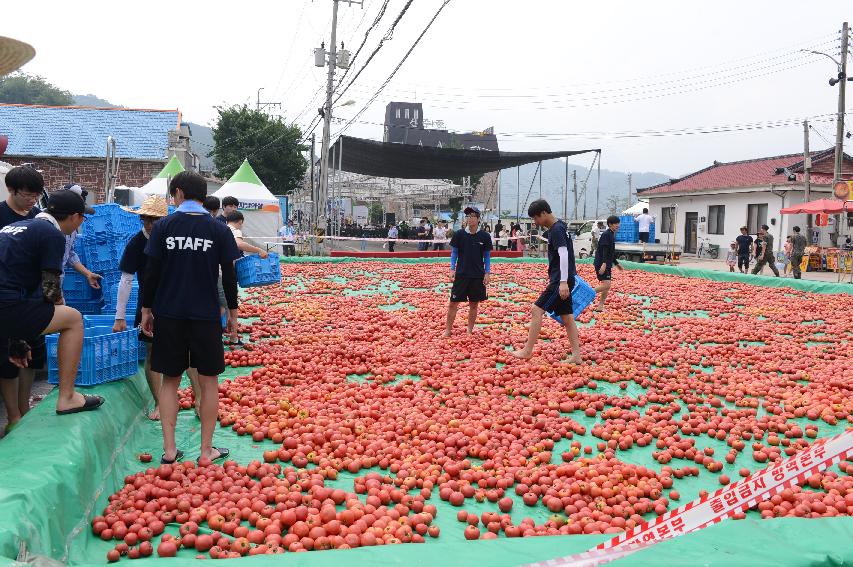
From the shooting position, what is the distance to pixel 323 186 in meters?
23.1

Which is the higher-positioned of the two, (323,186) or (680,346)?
(323,186)

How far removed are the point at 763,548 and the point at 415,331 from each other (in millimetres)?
5843

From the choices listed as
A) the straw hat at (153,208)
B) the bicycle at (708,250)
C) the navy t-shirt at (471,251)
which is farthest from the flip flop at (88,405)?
the bicycle at (708,250)

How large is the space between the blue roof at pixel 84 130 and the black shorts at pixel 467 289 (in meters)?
22.9

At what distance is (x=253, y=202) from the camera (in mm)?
22188

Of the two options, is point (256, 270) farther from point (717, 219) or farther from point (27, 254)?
point (717, 219)

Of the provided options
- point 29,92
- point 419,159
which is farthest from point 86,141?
point 29,92

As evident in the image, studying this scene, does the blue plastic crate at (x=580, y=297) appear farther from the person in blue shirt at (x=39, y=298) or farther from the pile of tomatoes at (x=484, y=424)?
the person in blue shirt at (x=39, y=298)

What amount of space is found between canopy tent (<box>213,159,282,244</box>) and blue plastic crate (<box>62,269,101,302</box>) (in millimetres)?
16324

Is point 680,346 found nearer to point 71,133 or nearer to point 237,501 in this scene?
point 237,501

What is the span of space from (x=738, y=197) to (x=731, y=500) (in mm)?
31459

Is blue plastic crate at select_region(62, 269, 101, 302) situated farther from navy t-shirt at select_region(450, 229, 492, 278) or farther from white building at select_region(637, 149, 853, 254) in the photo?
white building at select_region(637, 149, 853, 254)

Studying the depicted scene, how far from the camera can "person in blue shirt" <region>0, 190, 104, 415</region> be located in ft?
12.3

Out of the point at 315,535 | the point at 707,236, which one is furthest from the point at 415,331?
the point at 707,236
